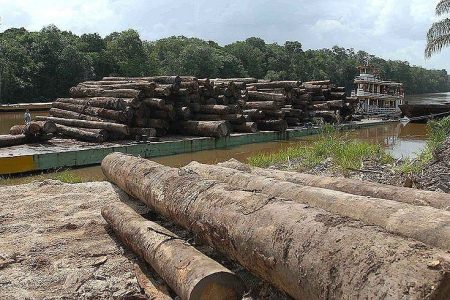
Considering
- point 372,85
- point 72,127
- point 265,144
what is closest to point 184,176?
point 72,127

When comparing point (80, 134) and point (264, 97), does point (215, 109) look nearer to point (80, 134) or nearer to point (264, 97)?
point (264, 97)

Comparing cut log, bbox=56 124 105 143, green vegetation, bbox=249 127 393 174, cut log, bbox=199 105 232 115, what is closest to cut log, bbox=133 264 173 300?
green vegetation, bbox=249 127 393 174

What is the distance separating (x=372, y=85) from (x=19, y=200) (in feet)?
109

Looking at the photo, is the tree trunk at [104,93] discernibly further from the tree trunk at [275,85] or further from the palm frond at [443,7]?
the palm frond at [443,7]

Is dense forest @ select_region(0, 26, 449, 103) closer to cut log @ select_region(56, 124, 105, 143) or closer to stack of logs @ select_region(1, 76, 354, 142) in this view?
stack of logs @ select_region(1, 76, 354, 142)

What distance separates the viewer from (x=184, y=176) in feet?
16.3

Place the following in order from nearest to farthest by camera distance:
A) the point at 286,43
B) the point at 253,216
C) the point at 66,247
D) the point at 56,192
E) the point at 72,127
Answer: the point at 253,216
the point at 66,247
the point at 56,192
the point at 72,127
the point at 286,43

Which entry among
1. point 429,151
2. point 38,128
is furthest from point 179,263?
point 38,128

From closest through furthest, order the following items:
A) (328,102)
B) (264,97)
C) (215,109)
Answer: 1. (215,109)
2. (264,97)
3. (328,102)

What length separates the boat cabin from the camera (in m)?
34.8

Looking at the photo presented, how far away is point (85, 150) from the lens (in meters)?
12.7

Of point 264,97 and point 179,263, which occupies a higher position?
point 264,97

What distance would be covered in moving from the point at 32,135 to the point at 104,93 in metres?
3.57

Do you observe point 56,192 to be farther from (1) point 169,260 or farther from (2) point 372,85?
(2) point 372,85
